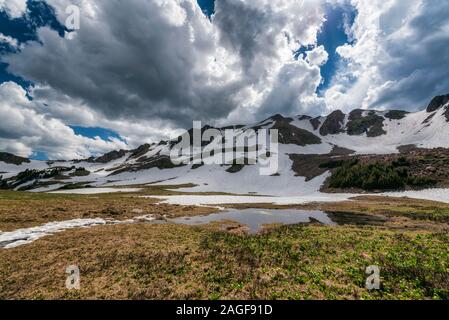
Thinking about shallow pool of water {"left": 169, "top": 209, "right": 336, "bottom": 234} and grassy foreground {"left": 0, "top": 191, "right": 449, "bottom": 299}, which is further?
shallow pool of water {"left": 169, "top": 209, "right": 336, "bottom": 234}

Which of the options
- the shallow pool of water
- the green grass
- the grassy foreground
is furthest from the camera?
the shallow pool of water

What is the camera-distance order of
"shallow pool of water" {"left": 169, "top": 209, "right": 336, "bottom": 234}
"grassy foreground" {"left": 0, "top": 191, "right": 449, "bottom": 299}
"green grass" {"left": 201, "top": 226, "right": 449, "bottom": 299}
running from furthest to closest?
"shallow pool of water" {"left": 169, "top": 209, "right": 336, "bottom": 234} → "grassy foreground" {"left": 0, "top": 191, "right": 449, "bottom": 299} → "green grass" {"left": 201, "top": 226, "right": 449, "bottom": 299}

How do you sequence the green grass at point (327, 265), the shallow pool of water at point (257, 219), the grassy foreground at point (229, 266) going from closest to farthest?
the green grass at point (327, 265)
the grassy foreground at point (229, 266)
the shallow pool of water at point (257, 219)

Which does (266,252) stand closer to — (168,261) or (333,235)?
(168,261)

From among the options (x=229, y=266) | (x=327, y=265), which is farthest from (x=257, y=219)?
(x=229, y=266)

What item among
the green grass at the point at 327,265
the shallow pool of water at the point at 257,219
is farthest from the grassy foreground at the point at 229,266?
the shallow pool of water at the point at 257,219

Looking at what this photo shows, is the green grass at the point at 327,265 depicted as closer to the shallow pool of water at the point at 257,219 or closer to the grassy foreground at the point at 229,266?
the grassy foreground at the point at 229,266

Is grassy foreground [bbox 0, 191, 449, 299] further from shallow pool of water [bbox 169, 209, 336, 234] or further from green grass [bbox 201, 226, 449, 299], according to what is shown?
shallow pool of water [bbox 169, 209, 336, 234]

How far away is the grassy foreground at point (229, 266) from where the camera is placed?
12328mm

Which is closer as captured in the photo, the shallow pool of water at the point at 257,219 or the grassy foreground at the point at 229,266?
the grassy foreground at the point at 229,266

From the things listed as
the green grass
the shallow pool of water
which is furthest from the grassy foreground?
the shallow pool of water

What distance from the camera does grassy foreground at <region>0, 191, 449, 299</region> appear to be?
12328 mm

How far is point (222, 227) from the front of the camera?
105ft
